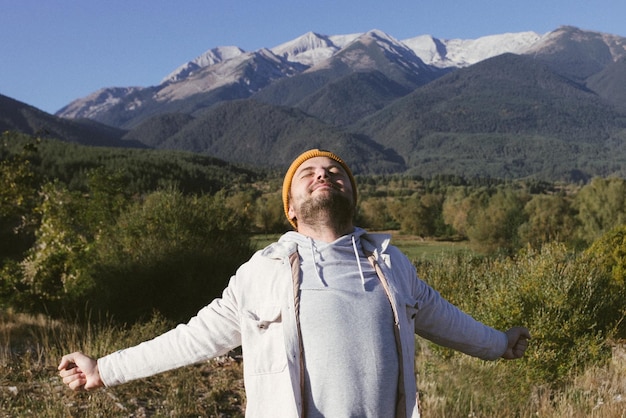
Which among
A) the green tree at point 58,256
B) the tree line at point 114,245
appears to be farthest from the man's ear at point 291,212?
the green tree at point 58,256

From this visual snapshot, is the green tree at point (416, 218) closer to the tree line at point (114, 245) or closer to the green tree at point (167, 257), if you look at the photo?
the tree line at point (114, 245)

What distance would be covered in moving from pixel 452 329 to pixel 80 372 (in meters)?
1.82

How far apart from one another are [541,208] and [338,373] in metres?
67.0

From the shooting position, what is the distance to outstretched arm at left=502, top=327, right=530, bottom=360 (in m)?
3.14

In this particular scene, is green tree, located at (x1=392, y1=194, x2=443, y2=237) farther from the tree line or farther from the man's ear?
the man's ear

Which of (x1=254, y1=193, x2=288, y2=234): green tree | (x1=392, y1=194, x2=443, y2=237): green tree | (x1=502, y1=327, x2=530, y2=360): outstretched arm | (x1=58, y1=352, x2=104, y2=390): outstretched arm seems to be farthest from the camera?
(x1=392, y1=194, x2=443, y2=237): green tree

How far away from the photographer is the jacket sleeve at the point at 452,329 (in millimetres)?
2900

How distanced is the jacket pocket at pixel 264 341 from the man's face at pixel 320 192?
52 centimetres

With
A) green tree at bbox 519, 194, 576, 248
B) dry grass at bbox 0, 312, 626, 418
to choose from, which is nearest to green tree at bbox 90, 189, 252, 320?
dry grass at bbox 0, 312, 626, 418

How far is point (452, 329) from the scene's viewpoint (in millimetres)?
2971

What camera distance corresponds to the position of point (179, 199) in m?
15.3

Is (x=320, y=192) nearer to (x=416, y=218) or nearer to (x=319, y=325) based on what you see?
(x=319, y=325)

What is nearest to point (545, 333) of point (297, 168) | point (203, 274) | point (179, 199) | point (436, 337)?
point (436, 337)

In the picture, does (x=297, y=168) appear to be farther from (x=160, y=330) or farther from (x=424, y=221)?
(x=424, y=221)
